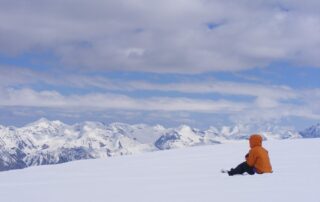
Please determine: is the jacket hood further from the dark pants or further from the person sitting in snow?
the dark pants

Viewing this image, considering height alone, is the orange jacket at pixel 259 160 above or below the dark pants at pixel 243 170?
above

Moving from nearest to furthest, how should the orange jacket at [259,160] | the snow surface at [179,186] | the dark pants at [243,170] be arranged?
1. the snow surface at [179,186]
2. the orange jacket at [259,160]
3. the dark pants at [243,170]

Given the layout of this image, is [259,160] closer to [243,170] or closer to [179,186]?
[243,170]

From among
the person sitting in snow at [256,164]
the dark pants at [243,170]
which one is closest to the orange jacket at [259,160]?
the person sitting in snow at [256,164]

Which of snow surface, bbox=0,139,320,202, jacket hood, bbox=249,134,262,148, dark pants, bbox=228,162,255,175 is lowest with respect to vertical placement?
snow surface, bbox=0,139,320,202

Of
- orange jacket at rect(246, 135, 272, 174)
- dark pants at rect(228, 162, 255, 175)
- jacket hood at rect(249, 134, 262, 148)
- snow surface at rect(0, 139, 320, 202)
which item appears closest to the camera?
snow surface at rect(0, 139, 320, 202)

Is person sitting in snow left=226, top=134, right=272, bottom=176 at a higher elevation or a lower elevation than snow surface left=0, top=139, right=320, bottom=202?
higher

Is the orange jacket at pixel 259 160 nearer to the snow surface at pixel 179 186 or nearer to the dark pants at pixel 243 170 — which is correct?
the dark pants at pixel 243 170

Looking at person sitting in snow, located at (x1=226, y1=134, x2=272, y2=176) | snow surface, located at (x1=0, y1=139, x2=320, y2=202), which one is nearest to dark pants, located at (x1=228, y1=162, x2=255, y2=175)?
person sitting in snow, located at (x1=226, y1=134, x2=272, y2=176)

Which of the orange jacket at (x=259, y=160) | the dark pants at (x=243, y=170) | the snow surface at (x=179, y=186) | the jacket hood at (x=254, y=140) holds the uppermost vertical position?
the jacket hood at (x=254, y=140)

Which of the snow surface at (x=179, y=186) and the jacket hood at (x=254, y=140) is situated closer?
the snow surface at (x=179, y=186)

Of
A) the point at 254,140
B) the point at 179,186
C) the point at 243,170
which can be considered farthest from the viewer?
the point at 254,140

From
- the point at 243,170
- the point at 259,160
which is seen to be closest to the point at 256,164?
the point at 259,160

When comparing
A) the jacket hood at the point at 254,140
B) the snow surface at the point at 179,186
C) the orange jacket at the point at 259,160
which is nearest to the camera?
the snow surface at the point at 179,186
